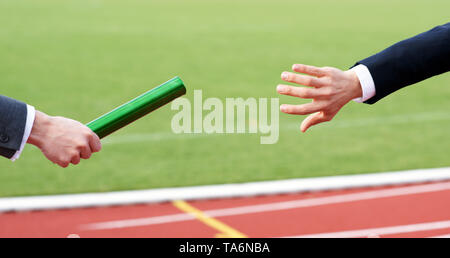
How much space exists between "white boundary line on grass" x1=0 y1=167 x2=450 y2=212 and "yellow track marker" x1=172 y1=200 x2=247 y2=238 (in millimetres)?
97

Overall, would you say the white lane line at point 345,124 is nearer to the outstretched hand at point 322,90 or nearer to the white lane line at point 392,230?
the white lane line at point 392,230

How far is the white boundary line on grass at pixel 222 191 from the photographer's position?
4258mm

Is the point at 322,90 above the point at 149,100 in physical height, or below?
above

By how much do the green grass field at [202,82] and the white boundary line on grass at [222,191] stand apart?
12.6 inches

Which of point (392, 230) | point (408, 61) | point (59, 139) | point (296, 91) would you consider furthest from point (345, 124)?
point (59, 139)

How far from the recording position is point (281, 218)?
4.13 metres

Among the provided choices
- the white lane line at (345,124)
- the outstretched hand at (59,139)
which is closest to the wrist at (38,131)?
the outstretched hand at (59,139)

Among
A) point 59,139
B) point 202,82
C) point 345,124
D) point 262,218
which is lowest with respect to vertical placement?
point 59,139

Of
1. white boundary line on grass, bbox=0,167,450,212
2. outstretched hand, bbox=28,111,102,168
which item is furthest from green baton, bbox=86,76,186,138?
white boundary line on grass, bbox=0,167,450,212

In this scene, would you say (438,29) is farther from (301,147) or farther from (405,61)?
(301,147)

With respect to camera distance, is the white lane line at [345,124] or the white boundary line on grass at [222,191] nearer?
the white boundary line on grass at [222,191]

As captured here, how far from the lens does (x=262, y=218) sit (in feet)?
13.5

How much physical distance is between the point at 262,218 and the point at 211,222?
0.32 metres

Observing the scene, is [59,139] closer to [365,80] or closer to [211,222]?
[365,80]
